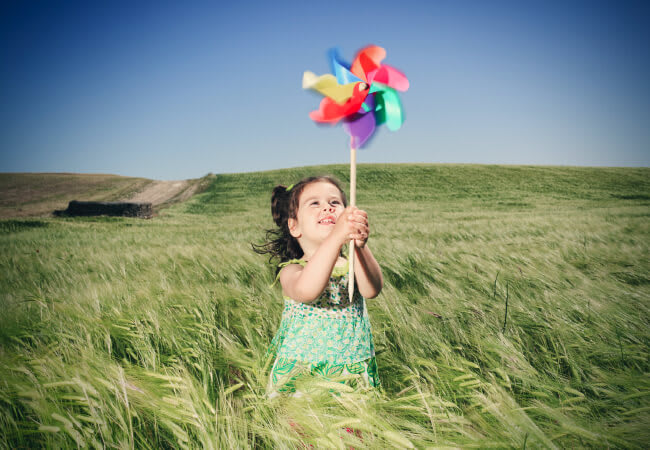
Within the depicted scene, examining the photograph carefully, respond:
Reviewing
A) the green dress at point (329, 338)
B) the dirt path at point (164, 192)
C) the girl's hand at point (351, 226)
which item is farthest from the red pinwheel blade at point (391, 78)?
the dirt path at point (164, 192)

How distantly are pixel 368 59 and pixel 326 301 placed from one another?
1.07 meters

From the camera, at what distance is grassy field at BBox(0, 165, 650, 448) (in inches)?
35.9

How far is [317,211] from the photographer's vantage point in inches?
64.6

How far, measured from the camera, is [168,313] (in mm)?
1946

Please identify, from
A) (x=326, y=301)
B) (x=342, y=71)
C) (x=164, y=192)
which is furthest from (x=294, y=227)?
(x=164, y=192)

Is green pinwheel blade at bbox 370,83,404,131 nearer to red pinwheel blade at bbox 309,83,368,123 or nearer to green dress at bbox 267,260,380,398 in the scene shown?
red pinwheel blade at bbox 309,83,368,123

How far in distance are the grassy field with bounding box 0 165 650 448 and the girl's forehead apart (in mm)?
769

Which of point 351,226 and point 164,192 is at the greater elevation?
point 164,192

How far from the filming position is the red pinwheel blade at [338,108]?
129 cm

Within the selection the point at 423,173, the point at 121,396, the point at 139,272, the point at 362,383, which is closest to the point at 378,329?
the point at 362,383

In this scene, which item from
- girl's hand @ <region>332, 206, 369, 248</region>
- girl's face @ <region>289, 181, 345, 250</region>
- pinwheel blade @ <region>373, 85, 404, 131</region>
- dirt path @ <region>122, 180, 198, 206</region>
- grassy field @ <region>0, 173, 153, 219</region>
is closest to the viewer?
girl's hand @ <region>332, 206, 369, 248</region>

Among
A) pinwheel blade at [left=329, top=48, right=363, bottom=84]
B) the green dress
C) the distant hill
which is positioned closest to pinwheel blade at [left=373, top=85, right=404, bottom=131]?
pinwheel blade at [left=329, top=48, right=363, bottom=84]

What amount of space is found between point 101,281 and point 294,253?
6.95 feet

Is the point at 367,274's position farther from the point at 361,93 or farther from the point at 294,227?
the point at 361,93
